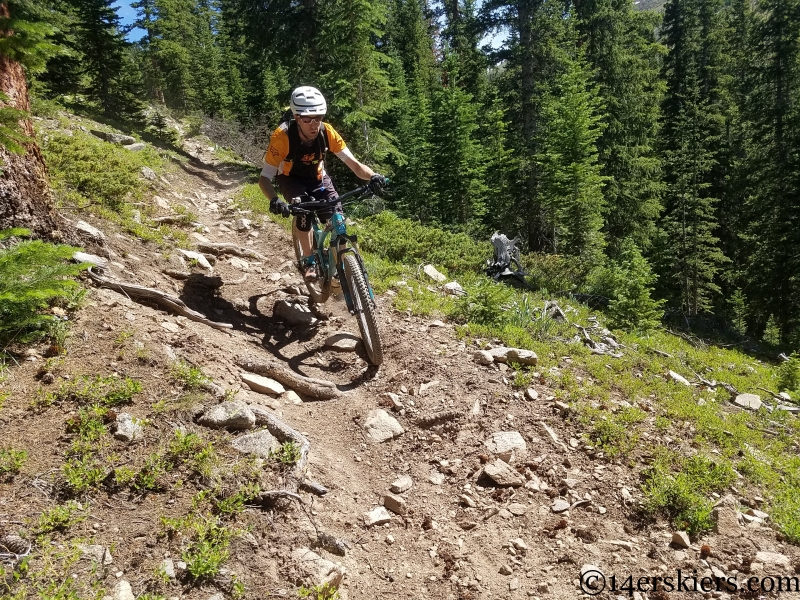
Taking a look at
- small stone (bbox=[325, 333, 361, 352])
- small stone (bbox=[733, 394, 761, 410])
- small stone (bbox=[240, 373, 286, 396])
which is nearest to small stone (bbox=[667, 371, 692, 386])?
small stone (bbox=[733, 394, 761, 410])

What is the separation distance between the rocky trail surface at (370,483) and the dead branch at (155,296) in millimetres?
126

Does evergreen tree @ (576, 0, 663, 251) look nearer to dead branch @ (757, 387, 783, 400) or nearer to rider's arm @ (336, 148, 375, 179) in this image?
dead branch @ (757, 387, 783, 400)

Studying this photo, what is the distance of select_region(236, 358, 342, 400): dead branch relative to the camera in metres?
5.02

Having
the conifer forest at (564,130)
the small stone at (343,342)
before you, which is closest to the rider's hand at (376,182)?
the small stone at (343,342)

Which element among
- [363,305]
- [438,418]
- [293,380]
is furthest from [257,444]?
[363,305]

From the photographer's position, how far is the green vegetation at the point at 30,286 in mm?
3248

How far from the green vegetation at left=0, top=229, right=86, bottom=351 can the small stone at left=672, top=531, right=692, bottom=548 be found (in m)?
4.73

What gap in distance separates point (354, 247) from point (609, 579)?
3.98 m

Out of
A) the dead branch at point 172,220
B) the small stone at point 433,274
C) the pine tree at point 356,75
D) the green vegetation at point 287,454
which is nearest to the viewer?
the green vegetation at point 287,454

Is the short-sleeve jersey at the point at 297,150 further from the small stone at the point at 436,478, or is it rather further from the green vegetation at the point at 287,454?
the small stone at the point at 436,478

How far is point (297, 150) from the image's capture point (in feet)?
19.1

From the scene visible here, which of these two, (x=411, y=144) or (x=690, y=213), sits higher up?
(x=411, y=144)

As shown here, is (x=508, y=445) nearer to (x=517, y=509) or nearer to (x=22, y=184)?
(x=517, y=509)

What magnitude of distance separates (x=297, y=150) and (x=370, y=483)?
3986 millimetres
